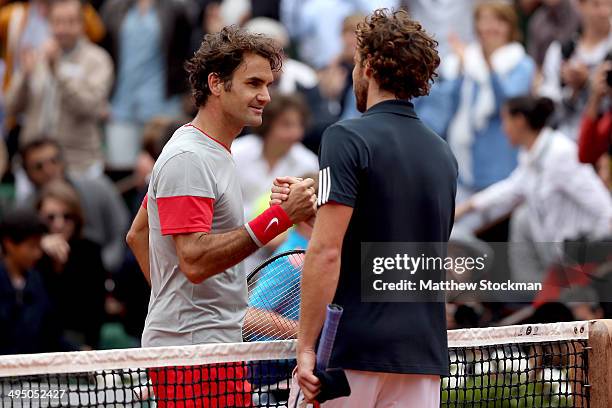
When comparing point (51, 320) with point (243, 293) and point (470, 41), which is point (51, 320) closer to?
point (243, 293)

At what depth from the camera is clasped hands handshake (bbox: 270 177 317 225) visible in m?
4.23

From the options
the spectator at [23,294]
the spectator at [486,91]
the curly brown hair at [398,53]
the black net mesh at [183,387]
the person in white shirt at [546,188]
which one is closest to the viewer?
the curly brown hair at [398,53]

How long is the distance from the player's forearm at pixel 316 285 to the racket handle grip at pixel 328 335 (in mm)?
36

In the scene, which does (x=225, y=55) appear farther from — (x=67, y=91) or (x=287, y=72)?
(x=287, y=72)

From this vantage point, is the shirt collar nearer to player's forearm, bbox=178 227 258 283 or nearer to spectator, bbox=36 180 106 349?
player's forearm, bbox=178 227 258 283

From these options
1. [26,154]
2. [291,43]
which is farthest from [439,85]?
[26,154]

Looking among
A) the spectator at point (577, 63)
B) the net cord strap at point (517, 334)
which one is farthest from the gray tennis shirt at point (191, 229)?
the spectator at point (577, 63)

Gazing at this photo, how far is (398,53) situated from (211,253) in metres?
0.94

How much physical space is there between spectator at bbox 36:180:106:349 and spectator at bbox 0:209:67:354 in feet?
1.41

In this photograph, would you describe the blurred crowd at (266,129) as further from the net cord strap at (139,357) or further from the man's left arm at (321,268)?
the man's left arm at (321,268)

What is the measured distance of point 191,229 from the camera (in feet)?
13.6

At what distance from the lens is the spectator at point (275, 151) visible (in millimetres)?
9438

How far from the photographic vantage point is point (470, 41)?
1063 cm

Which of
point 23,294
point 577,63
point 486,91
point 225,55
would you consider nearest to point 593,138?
point 577,63
